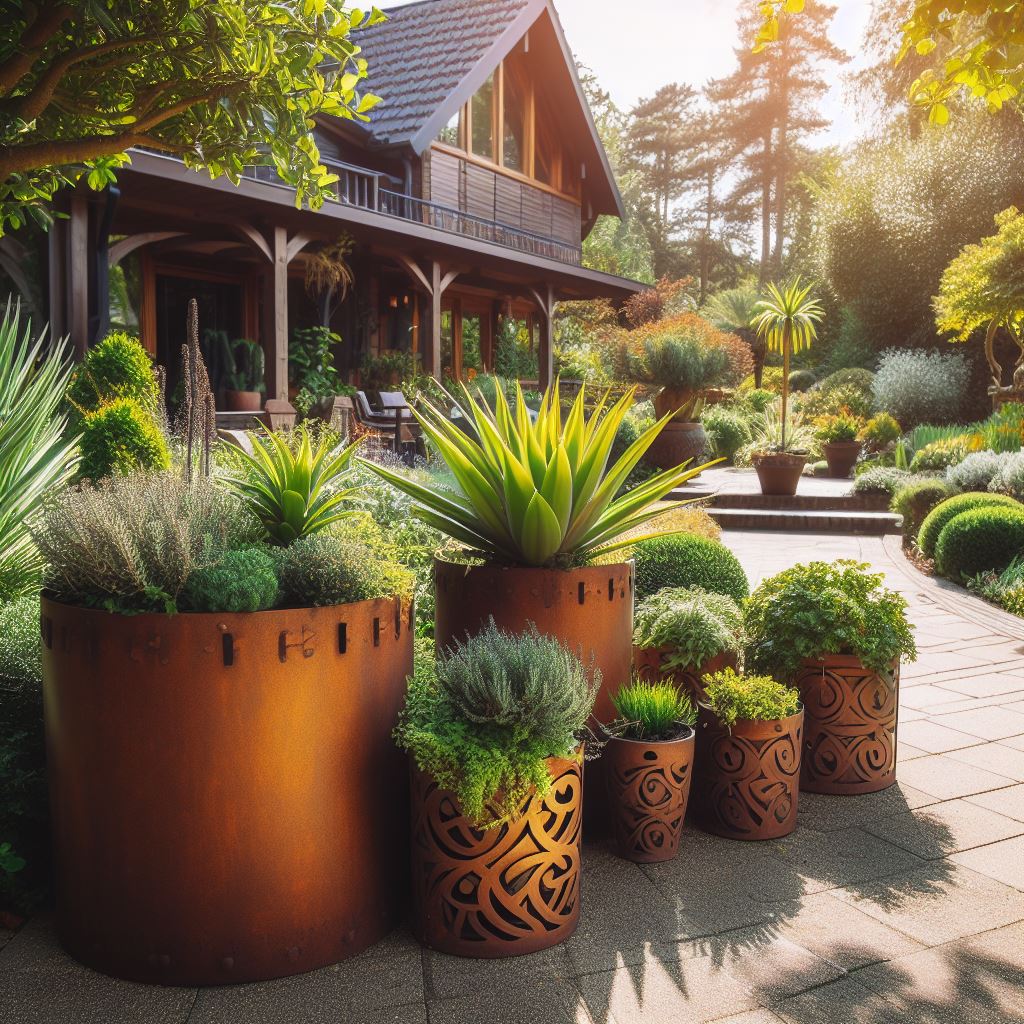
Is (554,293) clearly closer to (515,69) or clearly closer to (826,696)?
(515,69)

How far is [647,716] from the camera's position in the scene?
3062 mm

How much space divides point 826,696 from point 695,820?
69 cm

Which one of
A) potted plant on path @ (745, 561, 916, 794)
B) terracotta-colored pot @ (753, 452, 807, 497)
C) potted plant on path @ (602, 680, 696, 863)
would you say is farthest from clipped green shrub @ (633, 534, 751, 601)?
terracotta-colored pot @ (753, 452, 807, 497)

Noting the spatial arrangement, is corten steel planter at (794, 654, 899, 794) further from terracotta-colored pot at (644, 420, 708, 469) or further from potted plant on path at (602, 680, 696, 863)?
terracotta-colored pot at (644, 420, 708, 469)

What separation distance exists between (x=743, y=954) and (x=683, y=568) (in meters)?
2.71

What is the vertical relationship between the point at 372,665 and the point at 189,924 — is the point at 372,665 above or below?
above

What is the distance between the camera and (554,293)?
62.6 feet

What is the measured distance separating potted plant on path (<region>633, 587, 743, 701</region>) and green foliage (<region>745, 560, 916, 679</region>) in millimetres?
128

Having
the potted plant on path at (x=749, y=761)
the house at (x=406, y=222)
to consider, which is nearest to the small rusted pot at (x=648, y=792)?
the potted plant on path at (x=749, y=761)

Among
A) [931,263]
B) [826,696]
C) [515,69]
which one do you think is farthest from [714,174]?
[826,696]

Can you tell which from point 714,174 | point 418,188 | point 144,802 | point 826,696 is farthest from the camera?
point 714,174

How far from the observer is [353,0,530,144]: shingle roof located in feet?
52.1

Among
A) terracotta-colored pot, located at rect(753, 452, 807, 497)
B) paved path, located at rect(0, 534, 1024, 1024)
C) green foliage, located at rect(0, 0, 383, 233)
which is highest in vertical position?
green foliage, located at rect(0, 0, 383, 233)

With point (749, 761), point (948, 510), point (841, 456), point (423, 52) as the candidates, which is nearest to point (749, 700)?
point (749, 761)
